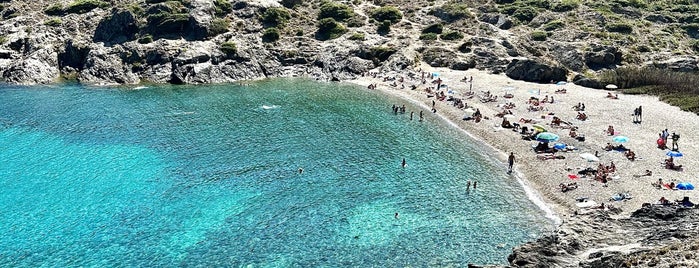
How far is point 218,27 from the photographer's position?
10062 cm

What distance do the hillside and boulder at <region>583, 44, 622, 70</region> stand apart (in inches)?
9.0

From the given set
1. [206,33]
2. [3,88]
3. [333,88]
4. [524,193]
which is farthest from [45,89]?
[524,193]

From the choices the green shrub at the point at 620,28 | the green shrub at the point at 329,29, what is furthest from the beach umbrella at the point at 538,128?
the green shrub at the point at 620,28

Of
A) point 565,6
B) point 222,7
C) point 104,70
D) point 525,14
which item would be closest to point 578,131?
point 525,14

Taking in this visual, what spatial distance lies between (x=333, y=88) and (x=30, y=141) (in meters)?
44.3

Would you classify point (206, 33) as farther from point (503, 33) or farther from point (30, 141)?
point (503, 33)

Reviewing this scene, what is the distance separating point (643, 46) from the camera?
9669 centimetres

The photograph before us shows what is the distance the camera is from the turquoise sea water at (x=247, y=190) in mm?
35000

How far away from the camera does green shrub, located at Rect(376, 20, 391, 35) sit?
104938 millimetres

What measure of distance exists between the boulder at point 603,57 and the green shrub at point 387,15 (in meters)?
37.5

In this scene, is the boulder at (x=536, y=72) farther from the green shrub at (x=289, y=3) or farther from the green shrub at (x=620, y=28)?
the green shrub at (x=289, y=3)

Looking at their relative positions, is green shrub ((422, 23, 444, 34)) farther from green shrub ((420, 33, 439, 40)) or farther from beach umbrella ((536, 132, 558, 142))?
beach umbrella ((536, 132, 558, 142))

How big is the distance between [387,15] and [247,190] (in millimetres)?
73356

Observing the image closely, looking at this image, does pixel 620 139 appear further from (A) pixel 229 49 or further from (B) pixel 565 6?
(B) pixel 565 6
